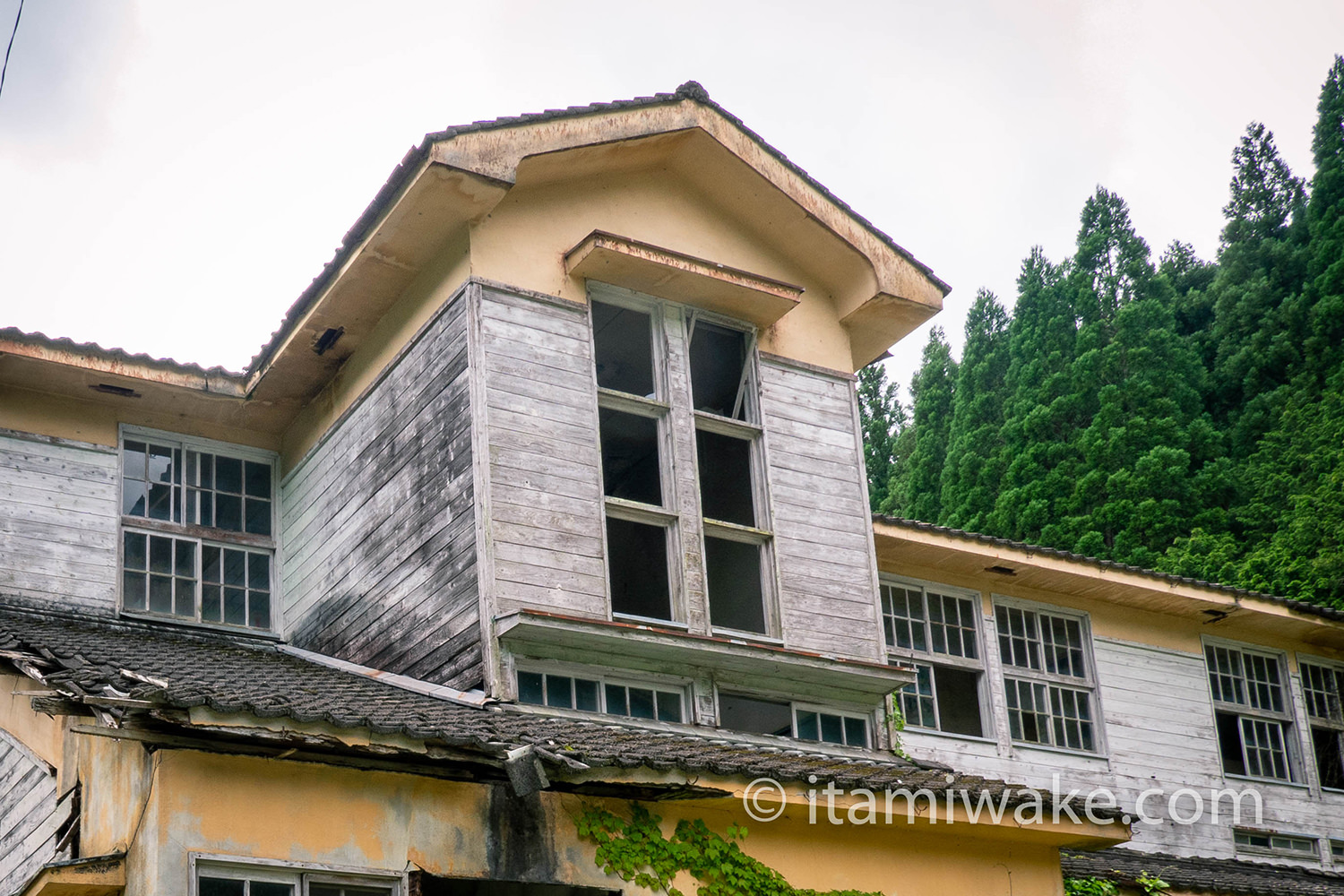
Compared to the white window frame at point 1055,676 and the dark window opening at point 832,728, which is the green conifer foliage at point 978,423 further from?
the dark window opening at point 832,728

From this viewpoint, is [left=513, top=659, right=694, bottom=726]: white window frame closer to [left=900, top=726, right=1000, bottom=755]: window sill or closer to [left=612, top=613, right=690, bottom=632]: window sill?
[left=612, top=613, right=690, bottom=632]: window sill

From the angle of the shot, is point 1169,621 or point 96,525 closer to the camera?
point 96,525

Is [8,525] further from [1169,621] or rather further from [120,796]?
[1169,621]

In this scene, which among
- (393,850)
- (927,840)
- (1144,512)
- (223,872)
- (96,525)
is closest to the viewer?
(223,872)

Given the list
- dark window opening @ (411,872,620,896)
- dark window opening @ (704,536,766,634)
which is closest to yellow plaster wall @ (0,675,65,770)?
dark window opening @ (411,872,620,896)

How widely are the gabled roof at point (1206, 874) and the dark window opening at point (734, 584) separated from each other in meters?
3.54

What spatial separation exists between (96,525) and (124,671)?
17.5ft

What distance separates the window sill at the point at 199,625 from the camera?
12930mm

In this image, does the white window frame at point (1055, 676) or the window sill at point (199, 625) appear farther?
the white window frame at point (1055, 676)

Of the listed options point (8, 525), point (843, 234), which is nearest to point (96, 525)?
point (8, 525)

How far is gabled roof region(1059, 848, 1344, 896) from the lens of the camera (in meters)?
13.6

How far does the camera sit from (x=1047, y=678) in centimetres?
1611

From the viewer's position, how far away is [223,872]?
8.05 meters

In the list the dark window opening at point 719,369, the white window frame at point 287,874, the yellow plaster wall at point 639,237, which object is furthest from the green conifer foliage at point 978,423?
the white window frame at point 287,874
